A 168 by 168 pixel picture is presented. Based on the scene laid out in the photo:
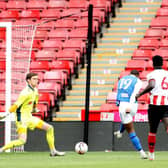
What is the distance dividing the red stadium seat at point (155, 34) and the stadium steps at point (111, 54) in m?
0.42

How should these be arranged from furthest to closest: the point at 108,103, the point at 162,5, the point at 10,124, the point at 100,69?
the point at 162,5 < the point at 100,69 < the point at 108,103 < the point at 10,124

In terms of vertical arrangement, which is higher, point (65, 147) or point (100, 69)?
point (100, 69)

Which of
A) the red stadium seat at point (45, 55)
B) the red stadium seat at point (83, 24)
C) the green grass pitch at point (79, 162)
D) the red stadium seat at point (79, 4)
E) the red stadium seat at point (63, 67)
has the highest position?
the red stadium seat at point (79, 4)

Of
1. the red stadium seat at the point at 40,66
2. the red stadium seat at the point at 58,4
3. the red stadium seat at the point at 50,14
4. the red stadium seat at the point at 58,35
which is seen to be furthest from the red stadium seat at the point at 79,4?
the red stadium seat at the point at 40,66

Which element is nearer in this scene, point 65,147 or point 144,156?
point 144,156

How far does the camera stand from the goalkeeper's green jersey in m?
14.6

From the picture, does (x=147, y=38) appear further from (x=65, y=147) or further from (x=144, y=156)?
(x=144, y=156)

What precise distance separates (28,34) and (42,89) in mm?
2295

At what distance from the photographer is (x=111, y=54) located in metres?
21.9

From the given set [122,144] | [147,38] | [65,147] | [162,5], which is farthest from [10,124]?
[162,5]

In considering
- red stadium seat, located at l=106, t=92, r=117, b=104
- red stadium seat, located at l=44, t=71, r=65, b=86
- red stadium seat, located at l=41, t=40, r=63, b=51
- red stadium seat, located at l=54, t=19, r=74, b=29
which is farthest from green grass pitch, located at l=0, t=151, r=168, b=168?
red stadium seat, located at l=54, t=19, r=74, b=29

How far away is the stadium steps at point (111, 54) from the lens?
2016 cm

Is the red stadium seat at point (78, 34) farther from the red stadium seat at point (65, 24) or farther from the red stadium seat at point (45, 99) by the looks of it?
the red stadium seat at point (45, 99)

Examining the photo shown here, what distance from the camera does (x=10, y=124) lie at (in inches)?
699
